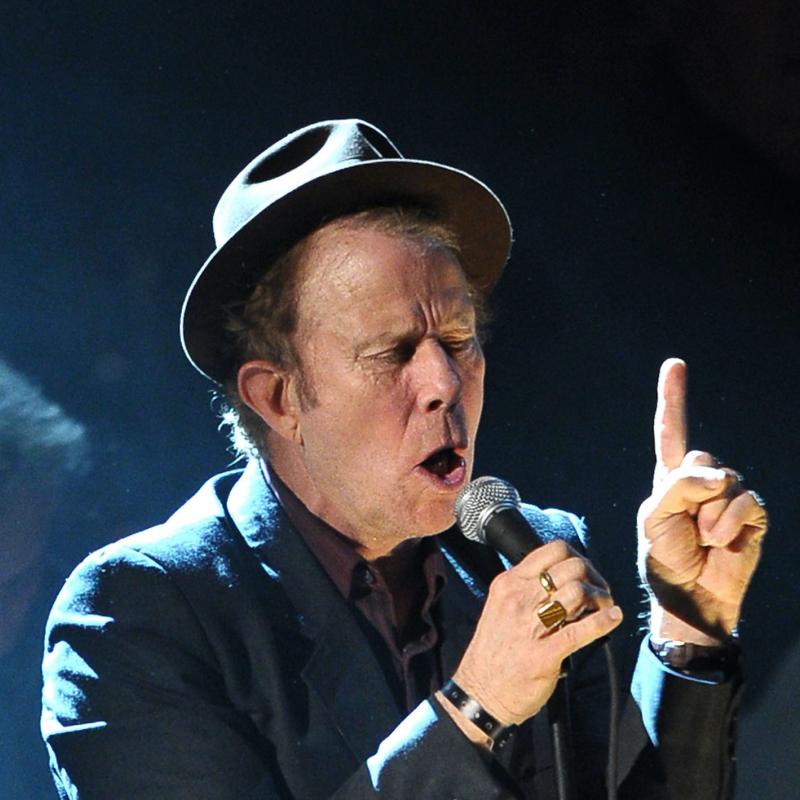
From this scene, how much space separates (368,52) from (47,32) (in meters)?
0.49

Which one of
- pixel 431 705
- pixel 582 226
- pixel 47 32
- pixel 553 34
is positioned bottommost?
pixel 431 705

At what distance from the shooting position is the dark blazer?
1.62 metres

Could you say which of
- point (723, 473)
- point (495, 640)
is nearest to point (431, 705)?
point (495, 640)

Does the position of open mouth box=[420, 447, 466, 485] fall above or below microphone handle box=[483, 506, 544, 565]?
above

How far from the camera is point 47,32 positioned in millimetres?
1938

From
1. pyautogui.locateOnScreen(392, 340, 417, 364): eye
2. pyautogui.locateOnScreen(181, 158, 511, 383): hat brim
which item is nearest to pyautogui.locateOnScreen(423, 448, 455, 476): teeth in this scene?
pyautogui.locateOnScreen(392, 340, 417, 364): eye

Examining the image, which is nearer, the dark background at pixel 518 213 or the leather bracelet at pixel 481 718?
the leather bracelet at pixel 481 718

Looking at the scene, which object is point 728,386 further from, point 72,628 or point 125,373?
point 72,628

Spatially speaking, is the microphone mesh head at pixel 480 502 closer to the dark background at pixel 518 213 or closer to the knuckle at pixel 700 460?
the knuckle at pixel 700 460

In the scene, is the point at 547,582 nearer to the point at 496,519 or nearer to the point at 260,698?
the point at 496,519

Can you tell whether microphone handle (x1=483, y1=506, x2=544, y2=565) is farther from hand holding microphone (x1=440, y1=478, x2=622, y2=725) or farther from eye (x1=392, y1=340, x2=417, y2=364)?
eye (x1=392, y1=340, x2=417, y2=364)

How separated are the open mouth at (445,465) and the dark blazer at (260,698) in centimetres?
21

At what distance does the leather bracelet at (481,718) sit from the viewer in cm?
153

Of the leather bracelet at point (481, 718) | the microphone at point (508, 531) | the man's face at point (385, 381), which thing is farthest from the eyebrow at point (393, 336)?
the leather bracelet at point (481, 718)
